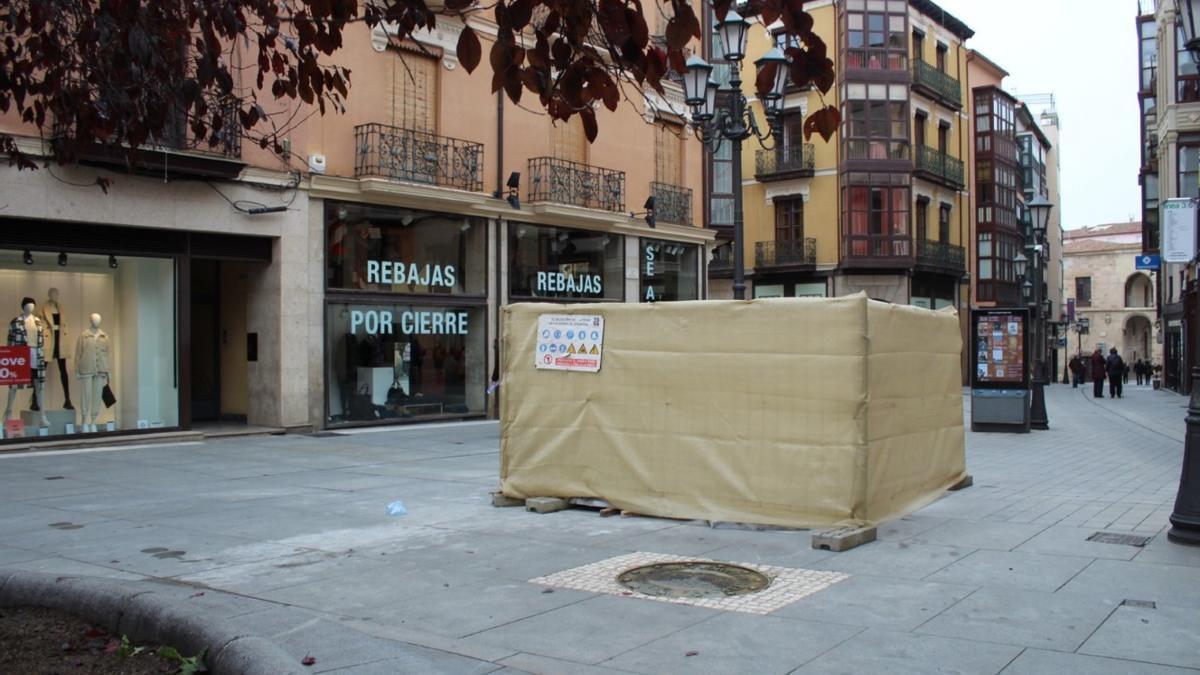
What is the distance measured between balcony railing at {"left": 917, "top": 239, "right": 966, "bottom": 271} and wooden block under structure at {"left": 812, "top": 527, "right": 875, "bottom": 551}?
35.3 meters

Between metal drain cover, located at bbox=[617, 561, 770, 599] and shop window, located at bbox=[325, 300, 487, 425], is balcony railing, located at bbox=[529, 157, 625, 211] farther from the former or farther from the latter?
metal drain cover, located at bbox=[617, 561, 770, 599]

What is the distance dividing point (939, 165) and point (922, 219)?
2.60 meters

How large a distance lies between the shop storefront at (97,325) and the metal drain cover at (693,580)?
1217cm

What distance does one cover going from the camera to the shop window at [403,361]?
18766mm

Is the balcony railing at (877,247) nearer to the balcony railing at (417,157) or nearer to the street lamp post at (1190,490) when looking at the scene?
the balcony railing at (417,157)

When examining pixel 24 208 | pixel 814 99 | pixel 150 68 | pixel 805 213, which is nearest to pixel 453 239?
pixel 24 208

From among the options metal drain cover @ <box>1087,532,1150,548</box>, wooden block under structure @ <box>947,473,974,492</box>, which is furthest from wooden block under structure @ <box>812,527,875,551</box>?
wooden block under structure @ <box>947,473,974,492</box>

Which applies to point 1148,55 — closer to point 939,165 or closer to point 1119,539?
point 939,165

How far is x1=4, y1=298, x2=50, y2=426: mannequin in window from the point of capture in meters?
15.0

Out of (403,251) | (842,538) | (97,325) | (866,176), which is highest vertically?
(866,176)

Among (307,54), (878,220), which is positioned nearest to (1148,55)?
(878,220)

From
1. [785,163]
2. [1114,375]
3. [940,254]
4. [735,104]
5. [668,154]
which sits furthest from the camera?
[940,254]

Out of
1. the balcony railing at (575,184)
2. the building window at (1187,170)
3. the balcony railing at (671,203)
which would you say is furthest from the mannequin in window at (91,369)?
the building window at (1187,170)

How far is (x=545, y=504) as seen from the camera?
8.85 m
